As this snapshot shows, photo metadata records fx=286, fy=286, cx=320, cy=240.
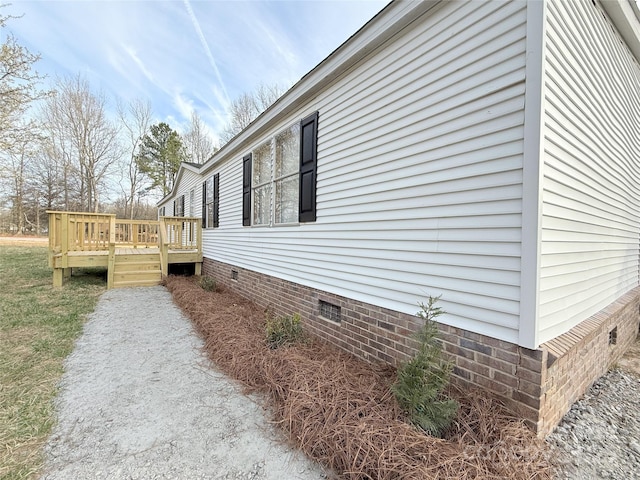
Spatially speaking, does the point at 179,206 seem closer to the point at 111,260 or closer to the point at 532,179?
the point at 111,260

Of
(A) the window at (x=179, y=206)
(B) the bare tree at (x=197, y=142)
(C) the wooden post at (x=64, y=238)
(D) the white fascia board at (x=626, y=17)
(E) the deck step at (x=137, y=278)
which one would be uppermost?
(B) the bare tree at (x=197, y=142)

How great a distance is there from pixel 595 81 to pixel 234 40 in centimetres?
1163

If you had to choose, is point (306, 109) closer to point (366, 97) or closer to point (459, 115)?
point (366, 97)

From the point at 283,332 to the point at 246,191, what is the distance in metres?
3.63

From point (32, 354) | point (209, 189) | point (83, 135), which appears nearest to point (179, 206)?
point (209, 189)

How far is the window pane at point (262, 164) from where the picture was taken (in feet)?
18.1

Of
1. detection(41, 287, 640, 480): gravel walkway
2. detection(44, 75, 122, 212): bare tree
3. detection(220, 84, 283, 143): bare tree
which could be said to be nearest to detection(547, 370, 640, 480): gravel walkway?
detection(41, 287, 640, 480): gravel walkway

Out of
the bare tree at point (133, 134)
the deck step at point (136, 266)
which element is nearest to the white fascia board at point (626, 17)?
the deck step at point (136, 266)

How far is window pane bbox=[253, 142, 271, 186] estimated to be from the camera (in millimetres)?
5504

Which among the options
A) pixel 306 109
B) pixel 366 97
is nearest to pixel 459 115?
pixel 366 97

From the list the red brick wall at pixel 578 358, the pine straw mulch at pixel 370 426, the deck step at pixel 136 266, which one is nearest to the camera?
the pine straw mulch at pixel 370 426

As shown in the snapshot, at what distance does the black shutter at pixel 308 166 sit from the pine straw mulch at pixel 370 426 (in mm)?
1908

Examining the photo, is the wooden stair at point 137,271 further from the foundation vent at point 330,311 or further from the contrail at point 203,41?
the contrail at point 203,41

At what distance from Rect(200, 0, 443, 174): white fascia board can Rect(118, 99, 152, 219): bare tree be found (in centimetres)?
2391
